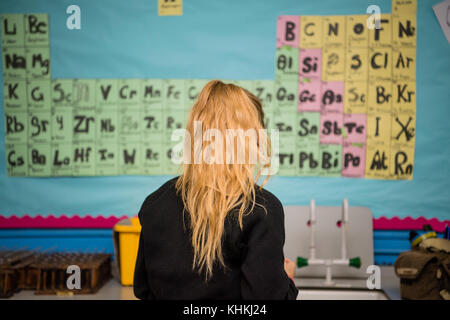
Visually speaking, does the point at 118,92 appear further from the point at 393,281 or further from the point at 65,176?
the point at 393,281

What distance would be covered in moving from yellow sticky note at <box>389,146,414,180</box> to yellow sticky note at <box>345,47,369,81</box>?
389 millimetres

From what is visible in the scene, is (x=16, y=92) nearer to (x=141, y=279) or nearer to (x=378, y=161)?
(x=141, y=279)

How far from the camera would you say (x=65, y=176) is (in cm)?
178

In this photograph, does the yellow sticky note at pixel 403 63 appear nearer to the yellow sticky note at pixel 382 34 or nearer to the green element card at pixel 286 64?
the yellow sticky note at pixel 382 34

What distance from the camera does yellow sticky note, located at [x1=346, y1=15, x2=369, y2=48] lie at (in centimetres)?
172

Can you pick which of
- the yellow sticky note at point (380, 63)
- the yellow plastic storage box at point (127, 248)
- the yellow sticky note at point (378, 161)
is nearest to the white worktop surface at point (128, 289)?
the yellow plastic storage box at point (127, 248)

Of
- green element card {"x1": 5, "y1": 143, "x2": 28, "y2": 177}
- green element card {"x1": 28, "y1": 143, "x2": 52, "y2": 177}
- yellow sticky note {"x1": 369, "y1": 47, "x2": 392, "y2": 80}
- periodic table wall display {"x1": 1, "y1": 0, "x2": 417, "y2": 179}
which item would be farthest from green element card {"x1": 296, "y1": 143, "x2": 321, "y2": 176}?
green element card {"x1": 5, "y1": 143, "x2": 28, "y2": 177}

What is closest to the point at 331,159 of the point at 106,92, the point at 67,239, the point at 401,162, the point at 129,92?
the point at 401,162

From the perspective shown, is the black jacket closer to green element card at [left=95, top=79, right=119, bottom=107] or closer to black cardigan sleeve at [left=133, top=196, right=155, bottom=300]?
black cardigan sleeve at [left=133, top=196, right=155, bottom=300]

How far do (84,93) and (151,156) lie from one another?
450 mm

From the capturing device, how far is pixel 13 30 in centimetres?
176

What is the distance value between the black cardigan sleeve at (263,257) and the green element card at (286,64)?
1.06 metres

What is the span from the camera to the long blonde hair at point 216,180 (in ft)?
2.71
